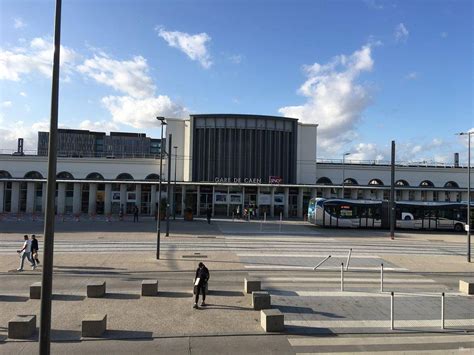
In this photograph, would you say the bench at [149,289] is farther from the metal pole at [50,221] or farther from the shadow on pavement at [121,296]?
the metal pole at [50,221]

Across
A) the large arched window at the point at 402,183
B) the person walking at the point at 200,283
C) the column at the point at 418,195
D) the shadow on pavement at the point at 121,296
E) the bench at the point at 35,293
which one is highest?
the large arched window at the point at 402,183

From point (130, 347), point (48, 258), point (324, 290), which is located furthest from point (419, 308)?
point (48, 258)

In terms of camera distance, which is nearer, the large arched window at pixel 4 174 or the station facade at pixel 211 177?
the station facade at pixel 211 177

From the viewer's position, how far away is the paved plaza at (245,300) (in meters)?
9.81

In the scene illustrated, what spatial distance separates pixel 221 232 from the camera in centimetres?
3566

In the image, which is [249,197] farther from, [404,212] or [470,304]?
[470,304]

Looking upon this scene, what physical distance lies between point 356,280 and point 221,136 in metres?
42.4

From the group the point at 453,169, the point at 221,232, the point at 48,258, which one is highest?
the point at 453,169

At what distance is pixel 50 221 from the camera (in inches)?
273

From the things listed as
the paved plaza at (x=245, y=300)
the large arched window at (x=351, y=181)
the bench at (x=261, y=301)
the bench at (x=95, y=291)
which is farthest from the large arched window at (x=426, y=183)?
the bench at (x=95, y=291)

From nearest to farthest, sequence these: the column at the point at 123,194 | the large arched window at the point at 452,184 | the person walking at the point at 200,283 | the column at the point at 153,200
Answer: the person walking at the point at 200,283, the column at the point at 123,194, the column at the point at 153,200, the large arched window at the point at 452,184

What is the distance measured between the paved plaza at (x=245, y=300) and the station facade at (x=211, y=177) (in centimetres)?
2933

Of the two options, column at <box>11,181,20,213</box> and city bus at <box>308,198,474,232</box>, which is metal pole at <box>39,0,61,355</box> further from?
column at <box>11,181,20,213</box>

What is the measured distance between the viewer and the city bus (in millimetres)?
42062
